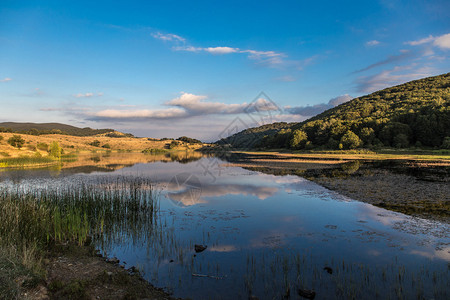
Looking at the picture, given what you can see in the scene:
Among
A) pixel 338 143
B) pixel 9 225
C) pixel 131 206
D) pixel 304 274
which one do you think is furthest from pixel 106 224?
pixel 338 143

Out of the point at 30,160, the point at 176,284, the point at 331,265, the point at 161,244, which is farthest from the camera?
the point at 30,160

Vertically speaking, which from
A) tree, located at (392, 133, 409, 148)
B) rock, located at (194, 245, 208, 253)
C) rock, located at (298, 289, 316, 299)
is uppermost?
tree, located at (392, 133, 409, 148)

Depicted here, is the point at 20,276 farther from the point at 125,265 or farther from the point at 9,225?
the point at 9,225

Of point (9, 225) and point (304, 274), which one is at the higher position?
point (9, 225)

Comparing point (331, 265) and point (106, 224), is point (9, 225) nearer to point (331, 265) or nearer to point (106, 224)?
point (106, 224)

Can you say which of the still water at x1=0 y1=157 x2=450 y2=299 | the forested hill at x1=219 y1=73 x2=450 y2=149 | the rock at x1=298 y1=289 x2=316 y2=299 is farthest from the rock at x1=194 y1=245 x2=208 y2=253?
the forested hill at x1=219 y1=73 x2=450 y2=149

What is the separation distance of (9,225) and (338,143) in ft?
349

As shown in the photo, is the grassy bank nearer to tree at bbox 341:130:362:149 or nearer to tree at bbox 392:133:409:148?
tree at bbox 392:133:409:148

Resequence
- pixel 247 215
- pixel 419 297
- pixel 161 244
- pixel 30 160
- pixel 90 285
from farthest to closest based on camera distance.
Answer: pixel 30 160
pixel 247 215
pixel 161 244
pixel 90 285
pixel 419 297

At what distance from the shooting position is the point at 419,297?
646 cm

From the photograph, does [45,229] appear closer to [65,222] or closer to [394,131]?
[65,222]

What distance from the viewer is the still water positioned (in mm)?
7133

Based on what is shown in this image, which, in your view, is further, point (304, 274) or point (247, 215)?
point (247, 215)

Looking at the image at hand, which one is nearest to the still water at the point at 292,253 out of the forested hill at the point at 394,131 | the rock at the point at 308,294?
the rock at the point at 308,294
